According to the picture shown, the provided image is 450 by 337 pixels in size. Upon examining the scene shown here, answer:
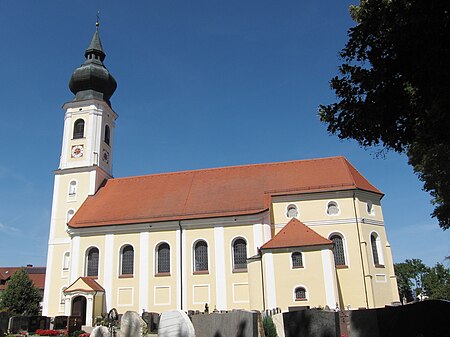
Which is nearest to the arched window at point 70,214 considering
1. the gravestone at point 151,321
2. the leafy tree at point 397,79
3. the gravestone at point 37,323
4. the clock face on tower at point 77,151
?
the clock face on tower at point 77,151

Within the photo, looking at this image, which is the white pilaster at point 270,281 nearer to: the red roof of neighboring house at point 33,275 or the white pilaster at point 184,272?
the white pilaster at point 184,272

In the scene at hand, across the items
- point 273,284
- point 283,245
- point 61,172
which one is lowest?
point 273,284

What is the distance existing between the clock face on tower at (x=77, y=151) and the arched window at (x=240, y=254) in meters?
15.3

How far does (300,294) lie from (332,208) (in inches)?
271

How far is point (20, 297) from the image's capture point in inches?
1574

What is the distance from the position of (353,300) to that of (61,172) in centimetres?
2436

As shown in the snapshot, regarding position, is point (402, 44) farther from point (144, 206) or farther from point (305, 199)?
point (144, 206)

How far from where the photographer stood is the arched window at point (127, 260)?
31.0 meters

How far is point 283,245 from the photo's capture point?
2634 centimetres

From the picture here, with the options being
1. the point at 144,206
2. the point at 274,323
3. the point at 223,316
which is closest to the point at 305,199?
the point at 144,206

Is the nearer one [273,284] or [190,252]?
[273,284]

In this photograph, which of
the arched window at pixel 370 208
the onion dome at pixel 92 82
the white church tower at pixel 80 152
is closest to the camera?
the arched window at pixel 370 208

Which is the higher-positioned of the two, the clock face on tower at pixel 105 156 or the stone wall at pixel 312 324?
the clock face on tower at pixel 105 156

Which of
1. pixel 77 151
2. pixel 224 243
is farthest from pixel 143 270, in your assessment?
pixel 77 151
